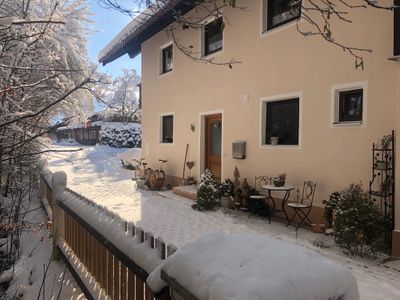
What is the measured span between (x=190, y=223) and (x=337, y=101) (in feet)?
12.3

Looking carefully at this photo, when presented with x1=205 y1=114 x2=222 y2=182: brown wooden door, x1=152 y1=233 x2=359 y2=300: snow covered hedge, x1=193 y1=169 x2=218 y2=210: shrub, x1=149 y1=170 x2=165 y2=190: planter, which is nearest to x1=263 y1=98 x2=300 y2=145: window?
x1=193 y1=169 x2=218 y2=210: shrub

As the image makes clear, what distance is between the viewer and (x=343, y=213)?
4.98 m

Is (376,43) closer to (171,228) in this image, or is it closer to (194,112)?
(171,228)

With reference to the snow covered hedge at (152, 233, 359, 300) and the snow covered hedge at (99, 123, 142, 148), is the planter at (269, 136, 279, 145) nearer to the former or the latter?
the snow covered hedge at (152, 233, 359, 300)

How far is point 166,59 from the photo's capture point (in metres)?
12.5

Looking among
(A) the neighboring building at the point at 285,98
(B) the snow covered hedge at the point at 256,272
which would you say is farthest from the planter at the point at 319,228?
(B) the snow covered hedge at the point at 256,272

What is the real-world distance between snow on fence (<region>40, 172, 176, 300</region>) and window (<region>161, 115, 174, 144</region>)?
710cm

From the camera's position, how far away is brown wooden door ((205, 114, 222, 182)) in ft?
31.4

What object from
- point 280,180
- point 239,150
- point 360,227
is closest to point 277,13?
point 239,150

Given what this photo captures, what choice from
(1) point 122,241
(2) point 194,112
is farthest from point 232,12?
(1) point 122,241

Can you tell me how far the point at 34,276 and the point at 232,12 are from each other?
7.36m

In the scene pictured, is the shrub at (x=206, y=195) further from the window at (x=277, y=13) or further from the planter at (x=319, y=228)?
the window at (x=277, y=13)

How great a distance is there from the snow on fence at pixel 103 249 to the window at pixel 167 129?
710 centimetres

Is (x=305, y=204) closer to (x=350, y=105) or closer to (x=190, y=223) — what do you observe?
(x=350, y=105)
